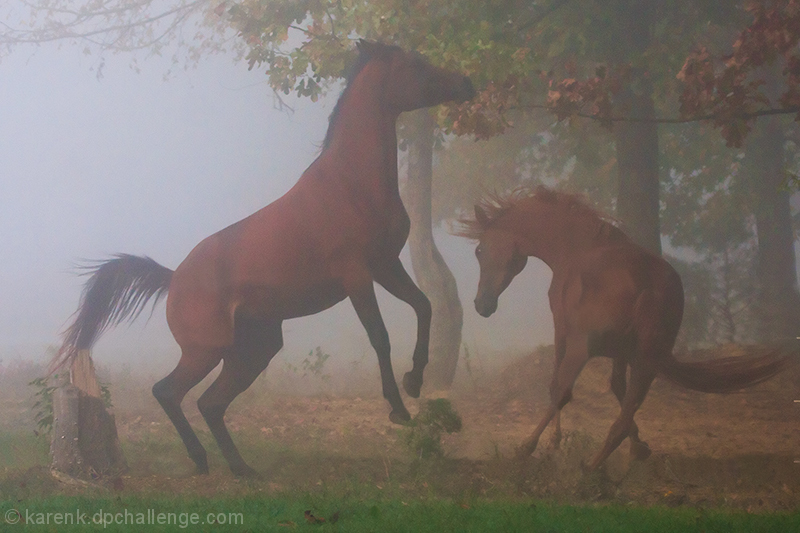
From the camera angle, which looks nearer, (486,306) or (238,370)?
(486,306)

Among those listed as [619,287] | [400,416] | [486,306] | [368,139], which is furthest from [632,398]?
[368,139]

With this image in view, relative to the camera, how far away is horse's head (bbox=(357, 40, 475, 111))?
15.0 ft

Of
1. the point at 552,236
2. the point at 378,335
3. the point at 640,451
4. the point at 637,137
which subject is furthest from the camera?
the point at 637,137

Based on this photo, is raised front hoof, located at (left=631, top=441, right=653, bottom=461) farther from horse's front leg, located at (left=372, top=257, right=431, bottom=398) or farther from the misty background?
horse's front leg, located at (left=372, top=257, right=431, bottom=398)

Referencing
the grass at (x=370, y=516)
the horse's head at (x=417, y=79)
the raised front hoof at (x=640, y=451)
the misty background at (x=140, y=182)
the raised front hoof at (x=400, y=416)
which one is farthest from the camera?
the misty background at (x=140, y=182)

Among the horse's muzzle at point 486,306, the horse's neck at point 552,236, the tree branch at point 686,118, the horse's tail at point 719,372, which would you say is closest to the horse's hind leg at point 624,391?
the horse's tail at point 719,372

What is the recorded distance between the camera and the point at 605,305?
13.7 ft

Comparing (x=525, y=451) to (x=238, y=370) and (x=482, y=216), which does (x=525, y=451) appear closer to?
(x=482, y=216)

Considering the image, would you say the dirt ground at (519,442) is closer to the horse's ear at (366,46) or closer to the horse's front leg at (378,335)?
the horse's front leg at (378,335)

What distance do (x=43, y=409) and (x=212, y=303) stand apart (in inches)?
69.9

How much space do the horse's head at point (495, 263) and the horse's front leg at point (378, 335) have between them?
2.27ft

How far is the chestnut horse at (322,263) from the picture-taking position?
448 centimetres

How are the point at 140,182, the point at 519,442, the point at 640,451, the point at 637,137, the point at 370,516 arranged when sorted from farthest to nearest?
the point at 140,182
the point at 637,137
the point at 519,442
the point at 640,451
the point at 370,516

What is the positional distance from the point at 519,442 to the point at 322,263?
1.76 metres
